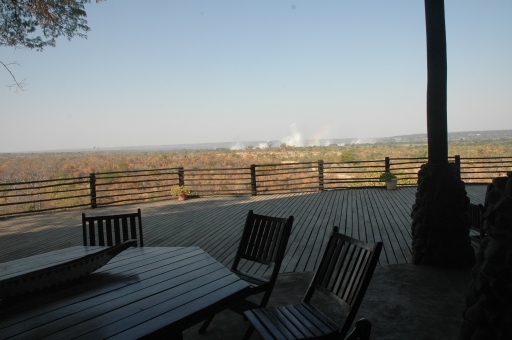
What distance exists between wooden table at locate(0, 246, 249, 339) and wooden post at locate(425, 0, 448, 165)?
265 centimetres

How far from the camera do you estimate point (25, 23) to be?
5.69m

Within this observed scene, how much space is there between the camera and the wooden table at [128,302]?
1.23 metres

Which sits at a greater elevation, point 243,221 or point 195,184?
point 195,184

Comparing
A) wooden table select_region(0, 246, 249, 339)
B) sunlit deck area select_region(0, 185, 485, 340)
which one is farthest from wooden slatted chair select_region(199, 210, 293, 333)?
wooden table select_region(0, 246, 249, 339)

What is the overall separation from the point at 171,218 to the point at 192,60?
63.7 ft

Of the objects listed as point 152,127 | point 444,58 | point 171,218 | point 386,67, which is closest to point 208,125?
point 152,127

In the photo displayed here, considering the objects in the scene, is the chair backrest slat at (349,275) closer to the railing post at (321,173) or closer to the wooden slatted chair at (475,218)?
the wooden slatted chair at (475,218)

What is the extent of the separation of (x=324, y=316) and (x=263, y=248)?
0.77 meters

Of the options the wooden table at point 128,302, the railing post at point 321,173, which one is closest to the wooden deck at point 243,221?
the railing post at point 321,173

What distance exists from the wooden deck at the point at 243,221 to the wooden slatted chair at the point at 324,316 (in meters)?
1.78

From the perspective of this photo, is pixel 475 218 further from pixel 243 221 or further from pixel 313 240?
pixel 243 221

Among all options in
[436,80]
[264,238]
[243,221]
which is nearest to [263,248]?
[264,238]

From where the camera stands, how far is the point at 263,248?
2.41m

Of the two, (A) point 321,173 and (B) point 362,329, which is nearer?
(B) point 362,329
